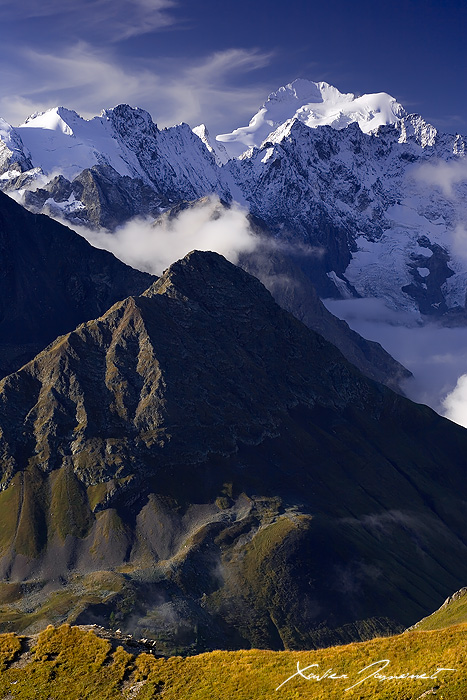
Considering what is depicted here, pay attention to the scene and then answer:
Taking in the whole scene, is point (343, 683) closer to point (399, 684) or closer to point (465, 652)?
point (399, 684)
